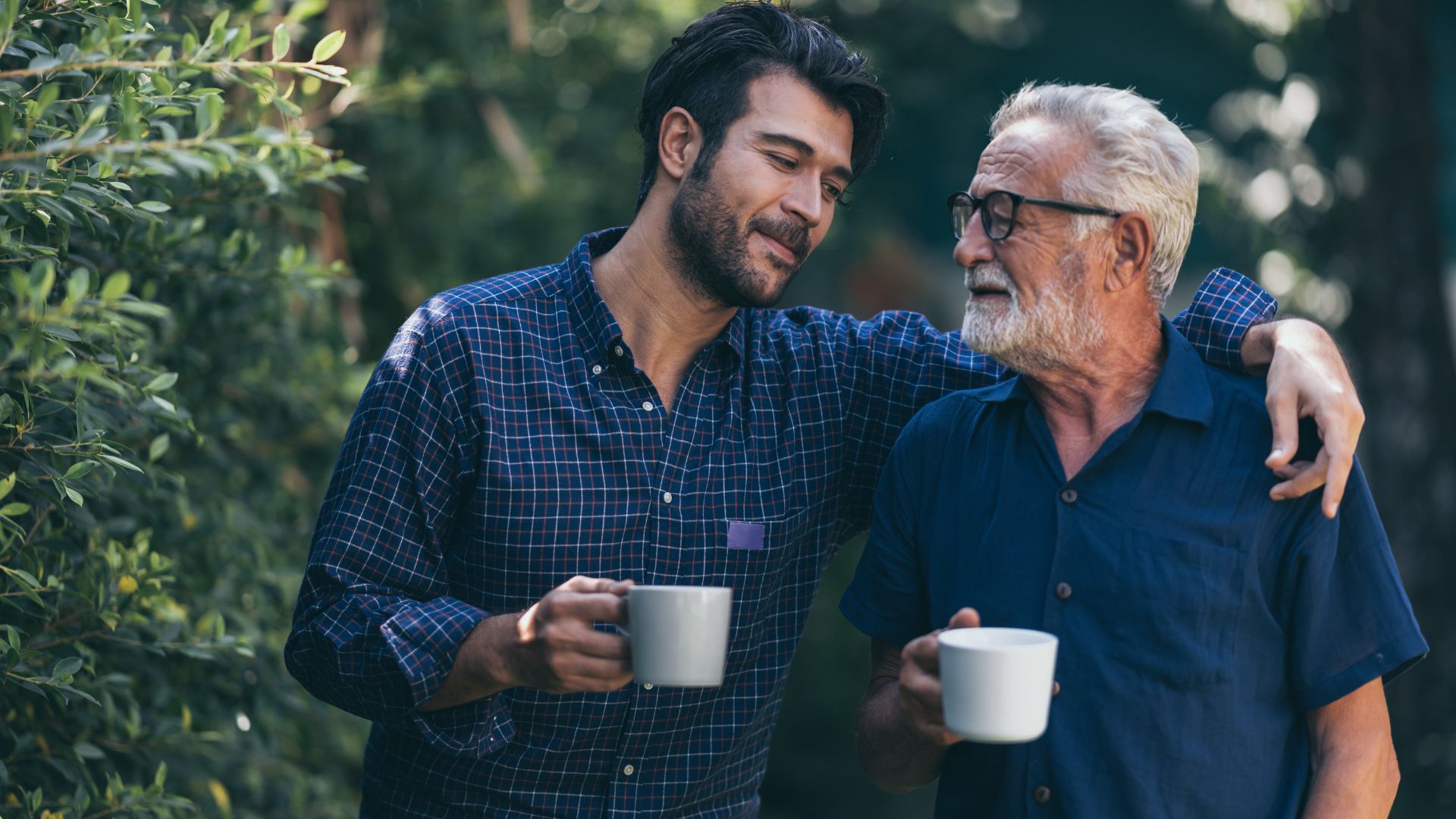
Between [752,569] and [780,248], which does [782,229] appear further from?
[752,569]

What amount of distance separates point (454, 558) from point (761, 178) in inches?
33.1

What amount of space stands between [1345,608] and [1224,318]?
539mm

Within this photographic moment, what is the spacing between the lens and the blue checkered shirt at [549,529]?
216 cm

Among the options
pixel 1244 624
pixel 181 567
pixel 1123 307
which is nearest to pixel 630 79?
pixel 181 567

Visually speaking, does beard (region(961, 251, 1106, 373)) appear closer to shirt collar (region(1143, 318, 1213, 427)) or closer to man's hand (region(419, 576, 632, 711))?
shirt collar (region(1143, 318, 1213, 427))

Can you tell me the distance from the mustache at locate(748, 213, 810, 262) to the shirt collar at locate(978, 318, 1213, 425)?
468 millimetres

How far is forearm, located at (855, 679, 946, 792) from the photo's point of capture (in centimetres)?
209

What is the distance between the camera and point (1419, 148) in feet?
17.2

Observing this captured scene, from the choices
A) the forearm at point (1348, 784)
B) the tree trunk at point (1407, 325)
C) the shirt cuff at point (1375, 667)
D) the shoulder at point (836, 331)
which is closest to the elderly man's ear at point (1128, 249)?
the shoulder at point (836, 331)

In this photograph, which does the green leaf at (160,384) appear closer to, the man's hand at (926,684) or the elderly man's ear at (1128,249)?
the man's hand at (926,684)

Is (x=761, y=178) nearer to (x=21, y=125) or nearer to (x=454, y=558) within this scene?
(x=454, y=558)

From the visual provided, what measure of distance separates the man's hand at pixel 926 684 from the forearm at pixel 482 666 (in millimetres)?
537

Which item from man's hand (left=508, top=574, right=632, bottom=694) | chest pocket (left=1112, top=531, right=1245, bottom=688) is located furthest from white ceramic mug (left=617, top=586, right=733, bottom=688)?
chest pocket (left=1112, top=531, right=1245, bottom=688)

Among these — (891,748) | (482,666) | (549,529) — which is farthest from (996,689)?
(549,529)
